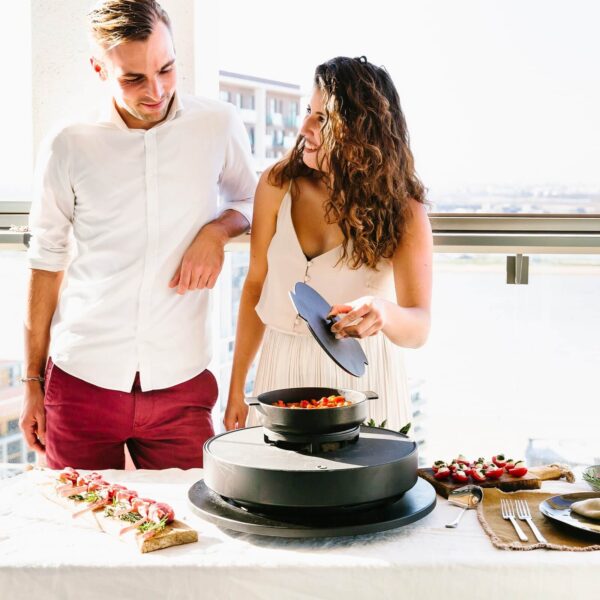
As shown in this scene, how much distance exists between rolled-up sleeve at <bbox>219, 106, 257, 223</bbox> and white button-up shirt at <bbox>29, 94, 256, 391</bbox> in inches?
2.7

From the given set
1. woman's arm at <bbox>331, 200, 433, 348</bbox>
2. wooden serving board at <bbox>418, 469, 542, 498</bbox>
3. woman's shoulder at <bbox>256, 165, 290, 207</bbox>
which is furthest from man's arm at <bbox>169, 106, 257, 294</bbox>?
wooden serving board at <bbox>418, 469, 542, 498</bbox>

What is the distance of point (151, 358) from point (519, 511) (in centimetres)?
111

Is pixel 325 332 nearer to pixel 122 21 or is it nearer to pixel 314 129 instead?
pixel 314 129

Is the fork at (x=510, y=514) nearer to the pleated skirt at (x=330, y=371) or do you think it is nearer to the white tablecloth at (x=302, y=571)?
the white tablecloth at (x=302, y=571)

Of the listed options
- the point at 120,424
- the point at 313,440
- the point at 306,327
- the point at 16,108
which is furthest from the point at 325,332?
the point at 16,108

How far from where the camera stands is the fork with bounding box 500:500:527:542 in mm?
1468

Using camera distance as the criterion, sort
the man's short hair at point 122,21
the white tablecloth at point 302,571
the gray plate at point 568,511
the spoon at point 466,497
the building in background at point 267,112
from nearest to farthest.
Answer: the white tablecloth at point 302,571 < the gray plate at point 568,511 < the spoon at point 466,497 < the man's short hair at point 122,21 < the building in background at point 267,112

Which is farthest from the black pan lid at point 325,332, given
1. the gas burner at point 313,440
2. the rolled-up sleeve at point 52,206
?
the rolled-up sleeve at point 52,206

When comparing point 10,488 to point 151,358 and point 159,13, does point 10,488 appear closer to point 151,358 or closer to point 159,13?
point 151,358

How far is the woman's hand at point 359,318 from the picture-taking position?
5.49ft

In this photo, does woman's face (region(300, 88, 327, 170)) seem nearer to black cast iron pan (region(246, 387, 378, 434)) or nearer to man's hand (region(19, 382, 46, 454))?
black cast iron pan (region(246, 387, 378, 434))

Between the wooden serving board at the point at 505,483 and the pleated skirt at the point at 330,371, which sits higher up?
the pleated skirt at the point at 330,371

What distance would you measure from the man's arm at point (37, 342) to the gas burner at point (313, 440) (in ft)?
3.58

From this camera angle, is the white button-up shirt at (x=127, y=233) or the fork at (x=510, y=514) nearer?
the fork at (x=510, y=514)
